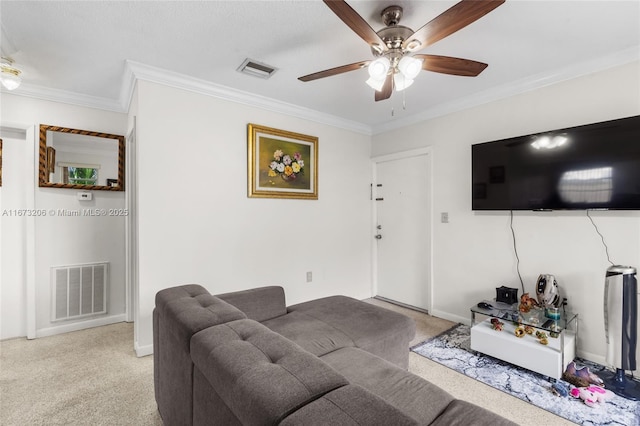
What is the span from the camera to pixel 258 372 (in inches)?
35.9

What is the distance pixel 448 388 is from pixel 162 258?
2452 millimetres

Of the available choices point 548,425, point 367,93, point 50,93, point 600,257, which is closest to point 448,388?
point 548,425

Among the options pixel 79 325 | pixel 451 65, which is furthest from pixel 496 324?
pixel 79 325

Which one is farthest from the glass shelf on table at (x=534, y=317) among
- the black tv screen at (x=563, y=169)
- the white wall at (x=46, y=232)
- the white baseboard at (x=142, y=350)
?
the white wall at (x=46, y=232)

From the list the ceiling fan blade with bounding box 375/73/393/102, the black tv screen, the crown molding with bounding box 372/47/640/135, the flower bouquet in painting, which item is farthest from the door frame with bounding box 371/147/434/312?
the ceiling fan blade with bounding box 375/73/393/102

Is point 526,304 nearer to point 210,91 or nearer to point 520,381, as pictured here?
point 520,381

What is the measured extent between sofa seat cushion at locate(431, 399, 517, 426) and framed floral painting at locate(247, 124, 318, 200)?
256 cm

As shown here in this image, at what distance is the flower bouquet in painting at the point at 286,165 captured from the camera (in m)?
3.44

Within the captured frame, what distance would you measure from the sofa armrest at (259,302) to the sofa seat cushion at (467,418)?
1412 millimetres

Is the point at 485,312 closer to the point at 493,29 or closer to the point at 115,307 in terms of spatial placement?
the point at 493,29

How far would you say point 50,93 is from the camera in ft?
9.86

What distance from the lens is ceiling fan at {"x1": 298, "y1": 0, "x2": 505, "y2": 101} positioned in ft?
4.86

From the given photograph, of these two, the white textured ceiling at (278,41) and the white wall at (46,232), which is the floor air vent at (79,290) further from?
the white textured ceiling at (278,41)

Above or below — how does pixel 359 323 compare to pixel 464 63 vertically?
below
